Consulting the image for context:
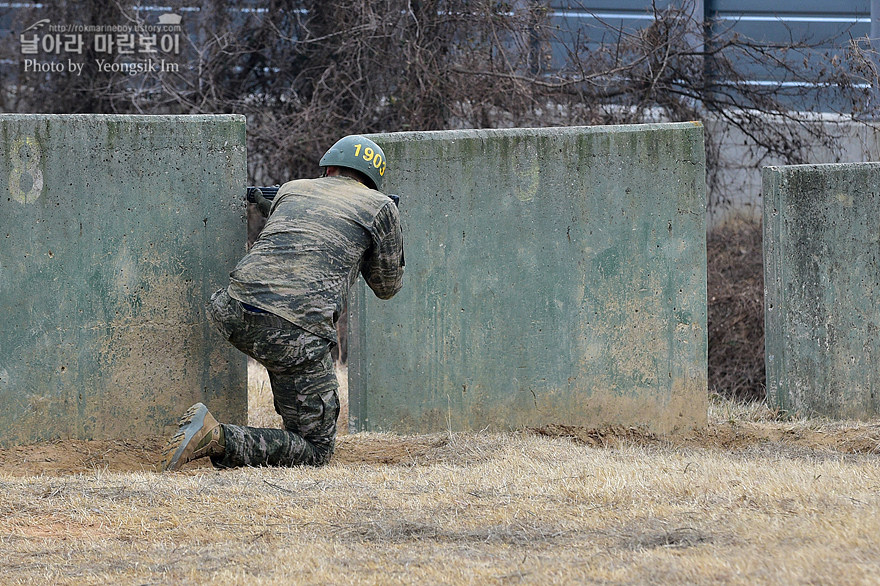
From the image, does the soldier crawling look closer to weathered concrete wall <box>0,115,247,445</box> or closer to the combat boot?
the combat boot

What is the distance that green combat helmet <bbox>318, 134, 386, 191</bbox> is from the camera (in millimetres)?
4703

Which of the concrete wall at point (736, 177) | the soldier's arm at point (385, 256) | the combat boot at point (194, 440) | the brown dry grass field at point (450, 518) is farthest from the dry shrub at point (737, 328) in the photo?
the combat boot at point (194, 440)

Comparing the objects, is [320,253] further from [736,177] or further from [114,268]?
[736,177]

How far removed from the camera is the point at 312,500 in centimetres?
364

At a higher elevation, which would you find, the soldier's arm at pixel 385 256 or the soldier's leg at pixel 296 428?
the soldier's arm at pixel 385 256

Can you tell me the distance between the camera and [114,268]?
16.1 feet

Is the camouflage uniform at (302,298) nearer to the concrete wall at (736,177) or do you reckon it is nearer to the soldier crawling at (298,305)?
the soldier crawling at (298,305)

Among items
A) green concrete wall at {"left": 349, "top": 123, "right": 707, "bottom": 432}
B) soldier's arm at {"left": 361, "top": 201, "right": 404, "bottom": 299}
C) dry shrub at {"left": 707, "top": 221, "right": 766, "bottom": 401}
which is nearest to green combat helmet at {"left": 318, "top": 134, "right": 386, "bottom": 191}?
soldier's arm at {"left": 361, "top": 201, "right": 404, "bottom": 299}

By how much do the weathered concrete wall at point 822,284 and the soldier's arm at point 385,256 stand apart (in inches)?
99.9

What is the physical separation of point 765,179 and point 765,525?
340 cm

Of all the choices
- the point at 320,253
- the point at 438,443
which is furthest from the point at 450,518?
the point at 438,443

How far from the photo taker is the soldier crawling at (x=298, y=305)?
14.3 feet

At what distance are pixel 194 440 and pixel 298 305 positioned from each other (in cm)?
72

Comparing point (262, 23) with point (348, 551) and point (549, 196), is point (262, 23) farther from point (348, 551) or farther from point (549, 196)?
point (348, 551)
